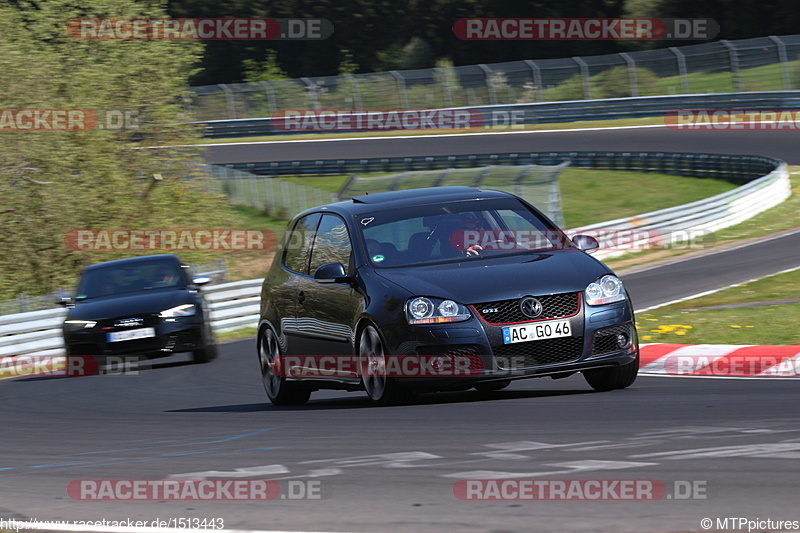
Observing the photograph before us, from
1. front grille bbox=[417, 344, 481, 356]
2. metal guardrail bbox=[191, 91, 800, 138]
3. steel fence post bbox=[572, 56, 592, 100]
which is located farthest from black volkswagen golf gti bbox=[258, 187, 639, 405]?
steel fence post bbox=[572, 56, 592, 100]

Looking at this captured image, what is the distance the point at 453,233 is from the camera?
8844 millimetres

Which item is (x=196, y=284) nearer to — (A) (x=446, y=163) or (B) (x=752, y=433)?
(B) (x=752, y=433)

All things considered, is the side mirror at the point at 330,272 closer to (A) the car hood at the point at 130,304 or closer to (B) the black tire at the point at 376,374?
(B) the black tire at the point at 376,374

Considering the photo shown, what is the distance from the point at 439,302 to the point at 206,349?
7.72 metres

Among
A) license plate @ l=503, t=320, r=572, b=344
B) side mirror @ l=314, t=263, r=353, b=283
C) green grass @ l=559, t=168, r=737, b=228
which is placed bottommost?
license plate @ l=503, t=320, r=572, b=344

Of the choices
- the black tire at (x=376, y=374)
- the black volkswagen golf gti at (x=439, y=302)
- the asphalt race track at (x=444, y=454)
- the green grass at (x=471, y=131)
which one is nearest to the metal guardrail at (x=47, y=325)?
the asphalt race track at (x=444, y=454)

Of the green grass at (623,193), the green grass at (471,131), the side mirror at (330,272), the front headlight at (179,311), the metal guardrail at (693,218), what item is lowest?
the front headlight at (179,311)

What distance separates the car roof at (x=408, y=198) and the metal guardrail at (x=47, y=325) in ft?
30.9

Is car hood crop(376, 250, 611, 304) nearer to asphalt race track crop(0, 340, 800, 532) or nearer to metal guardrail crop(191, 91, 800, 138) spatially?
asphalt race track crop(0, 340, 800, 532)

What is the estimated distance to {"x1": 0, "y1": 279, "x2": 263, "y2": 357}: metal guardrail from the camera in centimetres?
1747

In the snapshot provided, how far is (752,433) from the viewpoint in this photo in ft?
20.4

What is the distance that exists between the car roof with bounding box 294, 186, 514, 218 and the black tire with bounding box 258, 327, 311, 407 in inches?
53.8

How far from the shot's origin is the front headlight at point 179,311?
590 inches

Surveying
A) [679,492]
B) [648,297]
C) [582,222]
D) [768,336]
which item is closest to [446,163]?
[582,222]
